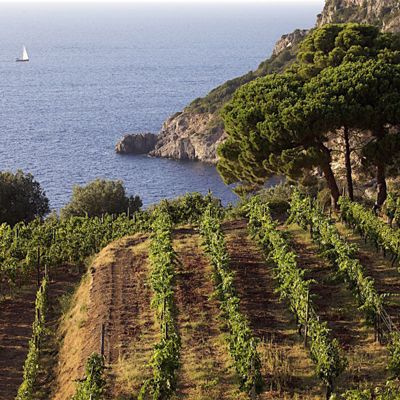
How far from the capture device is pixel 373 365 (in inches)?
739

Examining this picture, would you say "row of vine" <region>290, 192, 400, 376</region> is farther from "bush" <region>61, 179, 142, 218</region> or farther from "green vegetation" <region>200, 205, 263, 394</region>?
"bush" <region>61, 179, 142, 218</region>

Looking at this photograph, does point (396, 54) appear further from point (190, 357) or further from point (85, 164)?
point (85, 164)

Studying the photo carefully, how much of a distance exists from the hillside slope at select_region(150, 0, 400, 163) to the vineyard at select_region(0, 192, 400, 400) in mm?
76462

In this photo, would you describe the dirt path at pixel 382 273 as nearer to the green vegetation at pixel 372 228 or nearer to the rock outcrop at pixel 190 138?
the green vegetation at pixel 372 228

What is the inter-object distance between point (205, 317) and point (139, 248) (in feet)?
25.1

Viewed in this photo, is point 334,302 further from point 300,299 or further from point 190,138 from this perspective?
point 190,138

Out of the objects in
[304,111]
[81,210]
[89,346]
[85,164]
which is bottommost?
[85,164]

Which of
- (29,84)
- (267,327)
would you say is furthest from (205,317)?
(29,84)

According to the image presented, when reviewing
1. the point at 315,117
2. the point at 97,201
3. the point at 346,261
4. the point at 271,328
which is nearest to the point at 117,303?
the point at 271,328

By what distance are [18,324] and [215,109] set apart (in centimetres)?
9101

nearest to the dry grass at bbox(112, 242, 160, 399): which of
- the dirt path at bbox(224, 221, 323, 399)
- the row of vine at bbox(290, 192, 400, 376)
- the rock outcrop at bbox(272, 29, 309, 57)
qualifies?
the dirt path at bbox(224, 221, 323, 399)

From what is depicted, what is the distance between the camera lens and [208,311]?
22.6 metres

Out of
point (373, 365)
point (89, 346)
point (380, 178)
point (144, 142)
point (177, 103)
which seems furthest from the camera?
point (177, 103)

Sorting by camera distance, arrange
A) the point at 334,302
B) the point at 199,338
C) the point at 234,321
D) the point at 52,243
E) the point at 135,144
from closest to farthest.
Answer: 1. the point at 234,321
2. the point at 199,338
3. the point at 334,302
4. the point at 52,243
5. the point at 135,144
